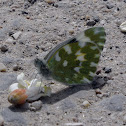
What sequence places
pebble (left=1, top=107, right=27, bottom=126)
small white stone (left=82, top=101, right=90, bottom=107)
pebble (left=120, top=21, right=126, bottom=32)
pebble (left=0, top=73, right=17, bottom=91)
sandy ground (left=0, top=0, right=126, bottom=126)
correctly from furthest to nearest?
pebble (left=120, top=21, right=126, bottom=32) → pebble (left=0, top=73, right=17, bottom=91) → small white stone (left=82, top=101, right=90, bottom=107) → sandy ground (left=0, top=0, right=126, bottom=126) → pebble (left=1, top=107, right=27, bottom=126)

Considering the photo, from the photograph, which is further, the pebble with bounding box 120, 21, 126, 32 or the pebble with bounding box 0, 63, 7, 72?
the pebble with bounding box 120, 21, 126, 32

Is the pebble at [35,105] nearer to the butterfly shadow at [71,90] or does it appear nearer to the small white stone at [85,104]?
the butterfly shadow at [71,90]

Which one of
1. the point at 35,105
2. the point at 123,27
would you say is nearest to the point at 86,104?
the point at 35,105

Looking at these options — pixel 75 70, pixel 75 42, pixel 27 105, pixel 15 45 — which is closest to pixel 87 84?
pixel 75 70

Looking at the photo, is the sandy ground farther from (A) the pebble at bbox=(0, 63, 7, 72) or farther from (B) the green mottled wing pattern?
(B) the green mottled wing pattern

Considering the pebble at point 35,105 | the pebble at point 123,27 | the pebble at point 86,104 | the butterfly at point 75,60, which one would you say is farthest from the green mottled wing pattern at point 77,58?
the pebble at point 123,27

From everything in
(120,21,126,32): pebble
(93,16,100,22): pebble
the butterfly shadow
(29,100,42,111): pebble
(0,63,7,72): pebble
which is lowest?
(0,63,7,72): pebble

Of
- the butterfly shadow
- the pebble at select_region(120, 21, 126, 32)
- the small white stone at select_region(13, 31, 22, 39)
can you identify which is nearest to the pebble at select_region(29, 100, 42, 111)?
the butterfly shadow

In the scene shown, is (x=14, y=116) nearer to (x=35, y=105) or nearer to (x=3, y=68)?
(x=35, y=105)
